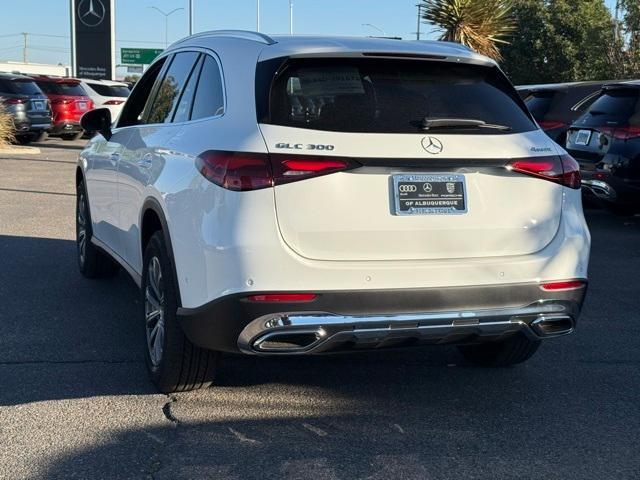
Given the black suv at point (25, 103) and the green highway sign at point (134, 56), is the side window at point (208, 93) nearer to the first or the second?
the black suv at point (25, 103)

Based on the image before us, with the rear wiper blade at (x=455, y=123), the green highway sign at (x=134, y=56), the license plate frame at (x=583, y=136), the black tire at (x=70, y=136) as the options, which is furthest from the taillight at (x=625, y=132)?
the green highway sign at (x=134, y=56)

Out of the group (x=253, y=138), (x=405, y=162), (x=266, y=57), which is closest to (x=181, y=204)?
(x=253, y=138)

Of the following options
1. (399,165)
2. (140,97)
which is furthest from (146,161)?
(399,165)

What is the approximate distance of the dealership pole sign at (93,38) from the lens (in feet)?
106

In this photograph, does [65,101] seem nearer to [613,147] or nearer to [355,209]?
[613,147]

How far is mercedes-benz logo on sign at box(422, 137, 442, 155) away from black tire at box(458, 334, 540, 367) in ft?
4.42

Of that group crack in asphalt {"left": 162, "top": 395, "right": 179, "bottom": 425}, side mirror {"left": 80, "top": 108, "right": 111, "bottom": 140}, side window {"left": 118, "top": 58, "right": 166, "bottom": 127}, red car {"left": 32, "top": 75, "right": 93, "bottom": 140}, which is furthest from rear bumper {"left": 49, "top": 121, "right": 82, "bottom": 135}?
Result: crack in asphalt {"left": 162, "top": 395, "right": 179, "bottom": 425}

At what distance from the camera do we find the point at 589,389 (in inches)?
181

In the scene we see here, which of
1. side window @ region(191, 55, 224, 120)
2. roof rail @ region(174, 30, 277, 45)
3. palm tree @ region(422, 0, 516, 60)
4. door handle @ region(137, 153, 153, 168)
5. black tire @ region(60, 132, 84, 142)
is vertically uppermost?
palm tree @ region(422, 0, 516, 60)

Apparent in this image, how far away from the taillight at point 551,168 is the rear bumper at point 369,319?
0.52 meters

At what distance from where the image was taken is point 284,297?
3584 mm

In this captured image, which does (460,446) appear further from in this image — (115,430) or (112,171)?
(112,171)

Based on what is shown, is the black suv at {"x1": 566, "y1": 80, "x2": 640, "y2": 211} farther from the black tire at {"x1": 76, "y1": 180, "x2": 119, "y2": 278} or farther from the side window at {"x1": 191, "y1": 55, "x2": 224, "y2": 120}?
the side window at {"x1": 191, "y1": 55, "x2": 224, "y2": 120}

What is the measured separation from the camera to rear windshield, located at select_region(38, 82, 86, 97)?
918 inches
